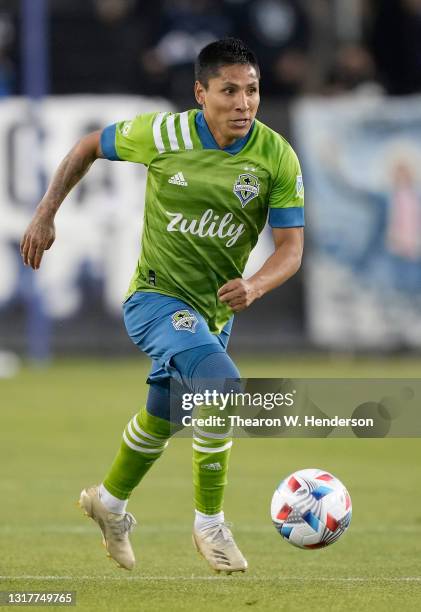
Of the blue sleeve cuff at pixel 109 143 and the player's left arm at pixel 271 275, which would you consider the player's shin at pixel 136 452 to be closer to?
the player's left arm at pixel 271 275

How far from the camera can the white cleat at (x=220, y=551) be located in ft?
21.3

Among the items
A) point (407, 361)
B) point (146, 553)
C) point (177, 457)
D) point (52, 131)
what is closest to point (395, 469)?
point (177, 457)

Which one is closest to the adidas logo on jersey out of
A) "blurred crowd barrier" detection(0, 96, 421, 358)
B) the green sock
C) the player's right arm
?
the player's right arm

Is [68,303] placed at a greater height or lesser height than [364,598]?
lesser

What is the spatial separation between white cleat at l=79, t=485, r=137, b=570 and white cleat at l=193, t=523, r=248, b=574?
42cm

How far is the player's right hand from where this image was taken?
22.0 feet

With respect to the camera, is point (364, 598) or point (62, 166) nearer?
point (364, 598)

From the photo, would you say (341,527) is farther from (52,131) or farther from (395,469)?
(52,131)

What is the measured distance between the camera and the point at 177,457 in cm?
1154

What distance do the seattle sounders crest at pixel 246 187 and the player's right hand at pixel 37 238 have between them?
83 centimetres

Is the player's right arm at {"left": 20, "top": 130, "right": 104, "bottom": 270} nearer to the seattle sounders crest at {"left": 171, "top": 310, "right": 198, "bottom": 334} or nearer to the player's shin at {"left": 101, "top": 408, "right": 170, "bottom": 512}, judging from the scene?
the seattle sounders crest at {"left": 171, "top": 310, "right": 198, "bottom": 334}

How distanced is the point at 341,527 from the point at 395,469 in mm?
4267

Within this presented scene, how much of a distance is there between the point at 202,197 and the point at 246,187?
198mm

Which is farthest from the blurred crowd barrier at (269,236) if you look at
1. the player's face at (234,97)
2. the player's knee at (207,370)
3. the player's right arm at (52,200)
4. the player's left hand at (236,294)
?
the player's left hand at (236,294)
